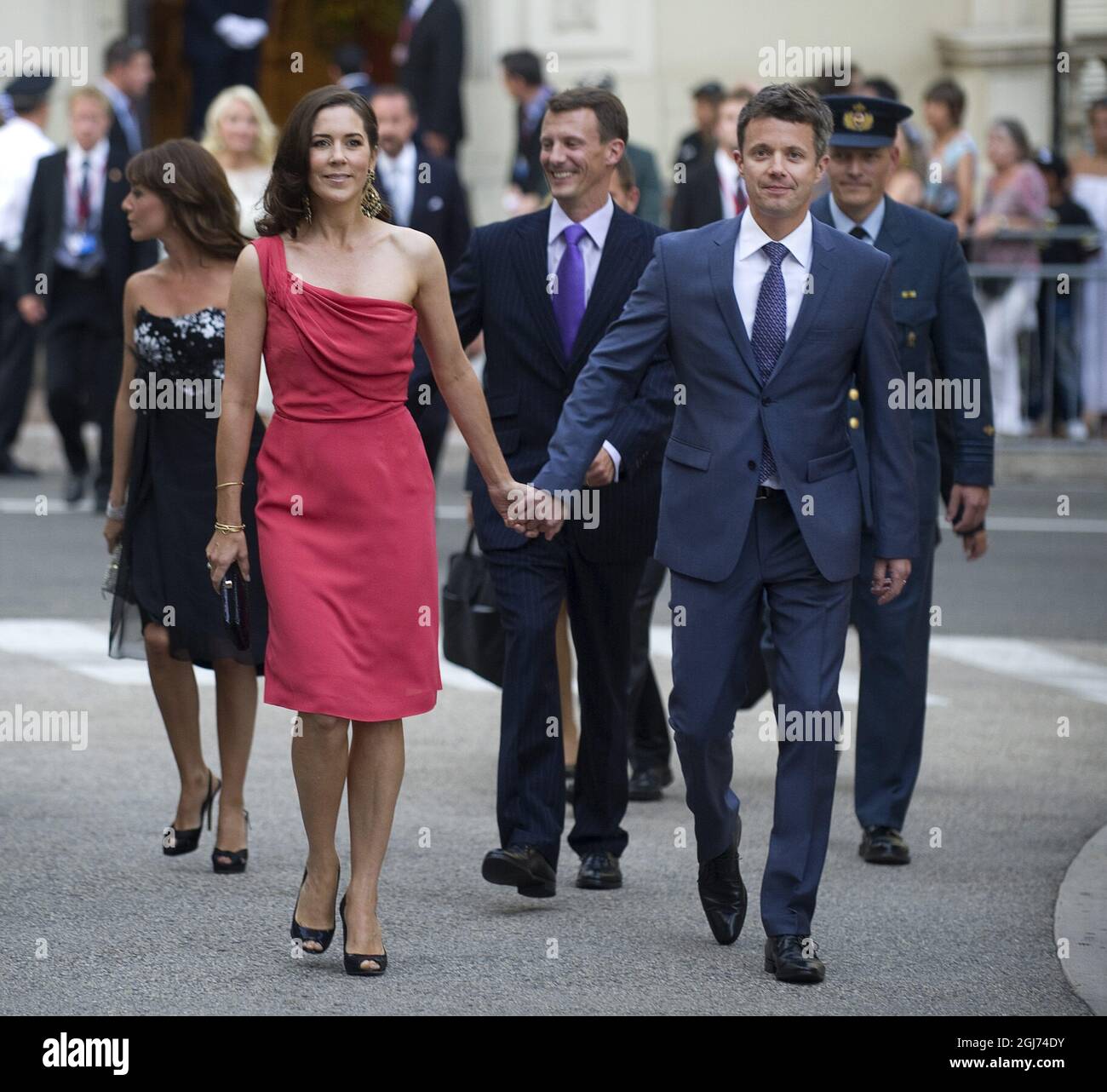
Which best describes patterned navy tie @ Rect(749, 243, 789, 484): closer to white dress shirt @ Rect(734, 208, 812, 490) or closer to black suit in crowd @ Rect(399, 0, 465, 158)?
white dress shirt @ Rect(734, 208, 812, 490)

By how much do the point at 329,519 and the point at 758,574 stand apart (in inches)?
41.8

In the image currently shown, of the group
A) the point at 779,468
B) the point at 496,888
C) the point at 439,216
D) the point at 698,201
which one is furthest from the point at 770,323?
the point at 698,201

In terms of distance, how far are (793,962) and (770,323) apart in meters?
1.55

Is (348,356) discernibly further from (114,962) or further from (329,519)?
(114,962)

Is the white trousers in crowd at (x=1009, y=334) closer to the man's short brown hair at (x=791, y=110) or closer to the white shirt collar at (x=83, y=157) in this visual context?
the white shirt collar at (x=83, y=157)

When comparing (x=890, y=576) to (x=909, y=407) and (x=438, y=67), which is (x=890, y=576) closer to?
(x=909, y=407)

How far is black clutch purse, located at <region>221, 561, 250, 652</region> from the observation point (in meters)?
5.73

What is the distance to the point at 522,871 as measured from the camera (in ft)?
20.1

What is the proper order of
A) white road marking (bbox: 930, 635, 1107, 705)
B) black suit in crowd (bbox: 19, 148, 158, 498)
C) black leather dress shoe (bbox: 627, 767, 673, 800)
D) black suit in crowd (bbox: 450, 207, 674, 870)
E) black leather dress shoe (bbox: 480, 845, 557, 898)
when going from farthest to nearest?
1. black suit in crowd (bbox: 19, 148, 158, 498)
2. white road marking (bbox: 930, 635, 1107, 705)
3. black leather dress shoe (bbox: 627, 767, 673, 800)
4. black suit in crowd (bbox: 450, 207, 674, 870)
5. black leather dress shoe (bbox: 480, 845, 557, 898)

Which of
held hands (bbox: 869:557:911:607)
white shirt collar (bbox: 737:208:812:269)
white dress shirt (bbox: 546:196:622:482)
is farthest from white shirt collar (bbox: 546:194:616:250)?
held hands (bbox: 869:557:911:607)

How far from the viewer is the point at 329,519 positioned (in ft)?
18.3

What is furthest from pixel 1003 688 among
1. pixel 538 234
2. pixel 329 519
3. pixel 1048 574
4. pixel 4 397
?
pixel 4 397

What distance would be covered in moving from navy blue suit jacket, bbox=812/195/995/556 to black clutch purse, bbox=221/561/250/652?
207 cm

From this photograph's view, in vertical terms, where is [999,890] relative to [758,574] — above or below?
below
